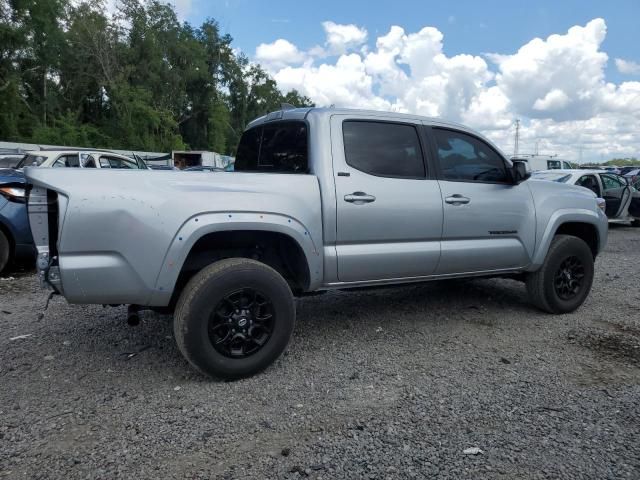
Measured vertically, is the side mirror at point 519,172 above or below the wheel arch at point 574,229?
above

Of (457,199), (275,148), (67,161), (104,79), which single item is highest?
(104,79)

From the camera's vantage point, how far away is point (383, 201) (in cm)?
372

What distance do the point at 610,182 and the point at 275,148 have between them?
11147mm

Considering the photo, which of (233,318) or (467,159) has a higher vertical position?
(467,159)

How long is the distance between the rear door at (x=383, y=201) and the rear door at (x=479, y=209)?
159 mm

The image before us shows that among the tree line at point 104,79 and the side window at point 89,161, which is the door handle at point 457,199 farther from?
the tree line at point 104,79

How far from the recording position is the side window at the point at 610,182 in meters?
12.1

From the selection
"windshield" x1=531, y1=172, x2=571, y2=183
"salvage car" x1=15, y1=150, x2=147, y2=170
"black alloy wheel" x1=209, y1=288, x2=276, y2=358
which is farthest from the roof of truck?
"windshield" x1=531, y1=172, x2=571, y2=183

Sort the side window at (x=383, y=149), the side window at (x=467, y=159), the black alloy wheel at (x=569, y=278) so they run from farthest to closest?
the black alloy wheel at (x=569, y=278)
the side window at (x=467, y=159)
the side window at (x=383, y=149)

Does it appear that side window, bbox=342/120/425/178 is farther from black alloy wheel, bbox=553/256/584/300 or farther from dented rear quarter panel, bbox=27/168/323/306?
black alloy wheel, bbox=553/256/584/300

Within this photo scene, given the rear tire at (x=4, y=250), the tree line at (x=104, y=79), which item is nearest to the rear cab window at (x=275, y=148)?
the rear tire at (x=4, y=250)

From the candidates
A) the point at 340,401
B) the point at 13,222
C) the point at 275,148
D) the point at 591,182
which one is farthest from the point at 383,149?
the point at 591,182

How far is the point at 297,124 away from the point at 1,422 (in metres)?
2.79

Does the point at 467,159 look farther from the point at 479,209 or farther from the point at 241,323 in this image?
the point at 241,323
